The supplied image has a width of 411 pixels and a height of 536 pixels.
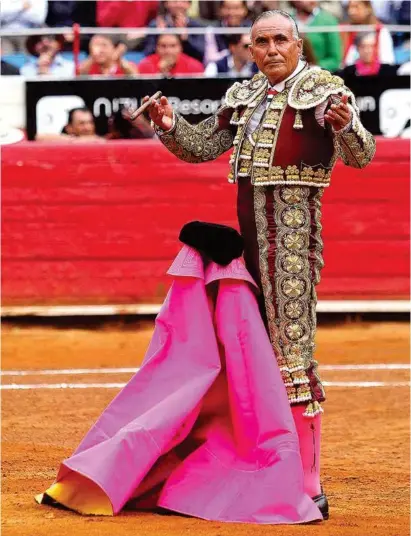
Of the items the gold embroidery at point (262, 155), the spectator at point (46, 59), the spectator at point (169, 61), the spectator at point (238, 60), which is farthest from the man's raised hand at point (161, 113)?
the spectator at point (46, 59)

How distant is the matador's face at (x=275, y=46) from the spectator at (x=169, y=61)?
5110 mm

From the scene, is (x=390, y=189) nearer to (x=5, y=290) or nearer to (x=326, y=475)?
(x=5, y=290)

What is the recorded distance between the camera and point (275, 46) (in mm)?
3779

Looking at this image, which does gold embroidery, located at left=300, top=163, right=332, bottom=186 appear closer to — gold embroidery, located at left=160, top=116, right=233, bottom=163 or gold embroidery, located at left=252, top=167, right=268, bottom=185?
gold embroidery, located at left=252, top=167, right=268, bottom=185

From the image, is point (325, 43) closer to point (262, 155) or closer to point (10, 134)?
point (10, 134)

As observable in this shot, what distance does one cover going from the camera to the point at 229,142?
4.05 m

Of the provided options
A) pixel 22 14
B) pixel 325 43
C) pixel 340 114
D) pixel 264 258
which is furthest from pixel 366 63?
pixel 340 114

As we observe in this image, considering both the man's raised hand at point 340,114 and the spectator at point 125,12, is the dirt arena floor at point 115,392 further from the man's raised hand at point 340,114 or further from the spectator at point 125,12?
the spectator at point 125,12

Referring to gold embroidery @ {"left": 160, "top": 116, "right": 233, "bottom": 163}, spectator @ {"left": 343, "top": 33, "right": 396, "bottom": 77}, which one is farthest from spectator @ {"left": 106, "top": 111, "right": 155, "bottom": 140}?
gold embroidery @ {"left": 160, "top": 116, "right": 233, "bottom": 163}

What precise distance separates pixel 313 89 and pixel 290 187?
0.30m

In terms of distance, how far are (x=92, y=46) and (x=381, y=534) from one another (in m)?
5.97

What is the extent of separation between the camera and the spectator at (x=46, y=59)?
9.00m

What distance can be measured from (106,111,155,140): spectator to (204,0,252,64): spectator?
2.23ft

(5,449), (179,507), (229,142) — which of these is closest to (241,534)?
(179,507)
